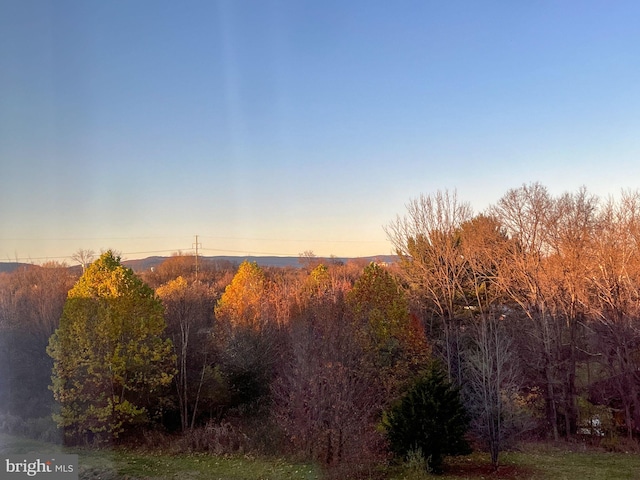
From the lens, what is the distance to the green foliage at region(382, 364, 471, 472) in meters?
9.80

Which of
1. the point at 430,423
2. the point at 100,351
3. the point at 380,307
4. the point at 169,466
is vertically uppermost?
the point at 380,307

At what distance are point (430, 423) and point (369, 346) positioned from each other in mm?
5649

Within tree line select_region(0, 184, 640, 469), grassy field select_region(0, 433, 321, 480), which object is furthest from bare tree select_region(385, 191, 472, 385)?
grassy field select_region(0, 433, 321, 480)

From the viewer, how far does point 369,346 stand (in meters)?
15.4

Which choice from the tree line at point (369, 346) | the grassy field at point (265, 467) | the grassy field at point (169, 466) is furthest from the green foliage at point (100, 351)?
the grassy field at point (169, 466)

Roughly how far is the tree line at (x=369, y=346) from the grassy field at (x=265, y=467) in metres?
0.54

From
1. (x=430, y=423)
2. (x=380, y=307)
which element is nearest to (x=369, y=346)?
(x=380, y=307)

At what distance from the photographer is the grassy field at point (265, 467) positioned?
9.48 meters

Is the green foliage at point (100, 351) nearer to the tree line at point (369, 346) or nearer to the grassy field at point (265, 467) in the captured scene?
the tree line at point (369, 346)

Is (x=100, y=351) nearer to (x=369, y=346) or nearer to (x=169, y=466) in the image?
(x=169, y=466)

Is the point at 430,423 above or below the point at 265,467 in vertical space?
above

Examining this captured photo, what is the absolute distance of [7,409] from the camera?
12.0 metres

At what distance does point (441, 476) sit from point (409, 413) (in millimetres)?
1334

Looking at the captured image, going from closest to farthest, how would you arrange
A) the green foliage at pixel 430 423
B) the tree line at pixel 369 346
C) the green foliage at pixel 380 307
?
the green foliage at pixel 430 423 → the tree line at pixel 369 346 → the green foliage at pixel 380 307
